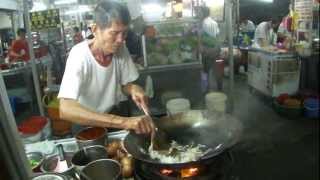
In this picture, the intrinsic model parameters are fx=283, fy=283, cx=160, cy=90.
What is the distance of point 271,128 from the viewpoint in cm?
448

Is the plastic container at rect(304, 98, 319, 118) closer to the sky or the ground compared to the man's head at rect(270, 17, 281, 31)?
closer to the ground

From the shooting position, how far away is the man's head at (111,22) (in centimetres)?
162

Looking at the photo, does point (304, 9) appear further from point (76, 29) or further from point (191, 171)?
point (191, 171)

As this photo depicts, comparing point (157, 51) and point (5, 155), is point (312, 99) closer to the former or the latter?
point (157, 51)

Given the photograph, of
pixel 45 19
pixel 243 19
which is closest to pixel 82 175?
pixel 45 19

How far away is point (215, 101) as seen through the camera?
14.3 ft

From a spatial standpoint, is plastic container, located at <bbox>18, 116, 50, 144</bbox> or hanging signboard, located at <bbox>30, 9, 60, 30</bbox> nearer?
plastic container, located at <bbox>18, 116, 50, 144</bbox>

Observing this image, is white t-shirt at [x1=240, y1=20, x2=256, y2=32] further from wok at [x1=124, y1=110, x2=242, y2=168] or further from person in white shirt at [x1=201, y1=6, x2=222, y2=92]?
wok at [x1=124, y1=110, x2=242, y2=168]

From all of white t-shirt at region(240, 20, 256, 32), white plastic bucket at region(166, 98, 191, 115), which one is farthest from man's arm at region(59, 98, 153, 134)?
white t-shirt at region(240, 20, 256, 32)

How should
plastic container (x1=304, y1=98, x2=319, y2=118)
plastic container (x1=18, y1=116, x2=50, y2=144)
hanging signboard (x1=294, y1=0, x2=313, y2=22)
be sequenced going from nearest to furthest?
plastic container (x1=18, y1=116, x2=50, y2=144)
plastic container (x1=304, y1=98, x2=319, y2=118)
hanging signboard (x1=294, y1=0, x2=313, y2=22)

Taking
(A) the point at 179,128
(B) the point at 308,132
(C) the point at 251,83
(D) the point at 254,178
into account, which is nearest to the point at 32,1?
(A) the point at 179,128

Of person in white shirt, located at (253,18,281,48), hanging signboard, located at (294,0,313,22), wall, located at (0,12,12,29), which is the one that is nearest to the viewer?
hanging signboard, located at (294,0,313,22)

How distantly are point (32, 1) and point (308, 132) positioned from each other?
4.18 m

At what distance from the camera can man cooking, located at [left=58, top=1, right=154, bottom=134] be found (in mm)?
1516
